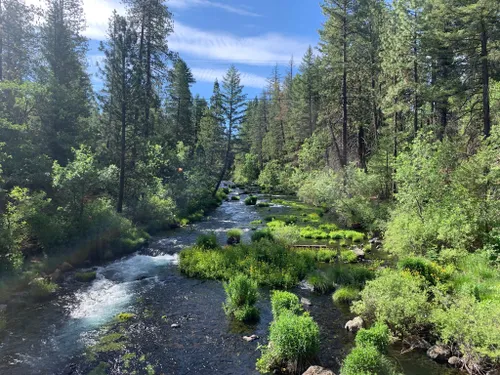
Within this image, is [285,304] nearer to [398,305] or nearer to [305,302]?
[305,302]

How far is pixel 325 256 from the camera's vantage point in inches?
703

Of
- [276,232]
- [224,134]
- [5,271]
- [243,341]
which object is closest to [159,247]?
[276,232]

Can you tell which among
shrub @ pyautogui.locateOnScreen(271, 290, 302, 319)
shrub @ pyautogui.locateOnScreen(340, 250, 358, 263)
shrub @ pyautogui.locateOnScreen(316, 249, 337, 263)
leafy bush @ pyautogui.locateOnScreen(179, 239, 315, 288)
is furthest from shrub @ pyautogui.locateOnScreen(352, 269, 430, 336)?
shrub @ pyautogui.locateOnScreen(316, 249, 337, 263)

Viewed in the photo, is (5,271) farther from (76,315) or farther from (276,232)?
(276,232)

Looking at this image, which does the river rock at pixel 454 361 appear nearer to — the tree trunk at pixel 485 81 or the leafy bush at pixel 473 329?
the leafy bush at pixel 473 329

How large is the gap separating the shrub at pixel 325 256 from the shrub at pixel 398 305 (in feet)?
22.0

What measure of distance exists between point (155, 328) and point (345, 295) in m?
7.11

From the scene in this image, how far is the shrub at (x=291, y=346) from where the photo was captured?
332 inches

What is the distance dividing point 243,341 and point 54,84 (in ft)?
70.6

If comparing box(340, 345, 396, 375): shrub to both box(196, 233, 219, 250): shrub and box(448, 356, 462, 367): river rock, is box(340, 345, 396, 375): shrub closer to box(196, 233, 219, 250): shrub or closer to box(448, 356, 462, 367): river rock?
box(448, 356, 462, 367): river rock

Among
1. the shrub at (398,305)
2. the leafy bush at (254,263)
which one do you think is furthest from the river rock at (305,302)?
the shrub at (398,305)

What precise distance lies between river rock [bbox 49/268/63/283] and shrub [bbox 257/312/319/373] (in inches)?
424

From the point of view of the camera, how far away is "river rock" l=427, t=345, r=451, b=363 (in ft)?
28.8

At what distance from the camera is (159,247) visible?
68.8ft
